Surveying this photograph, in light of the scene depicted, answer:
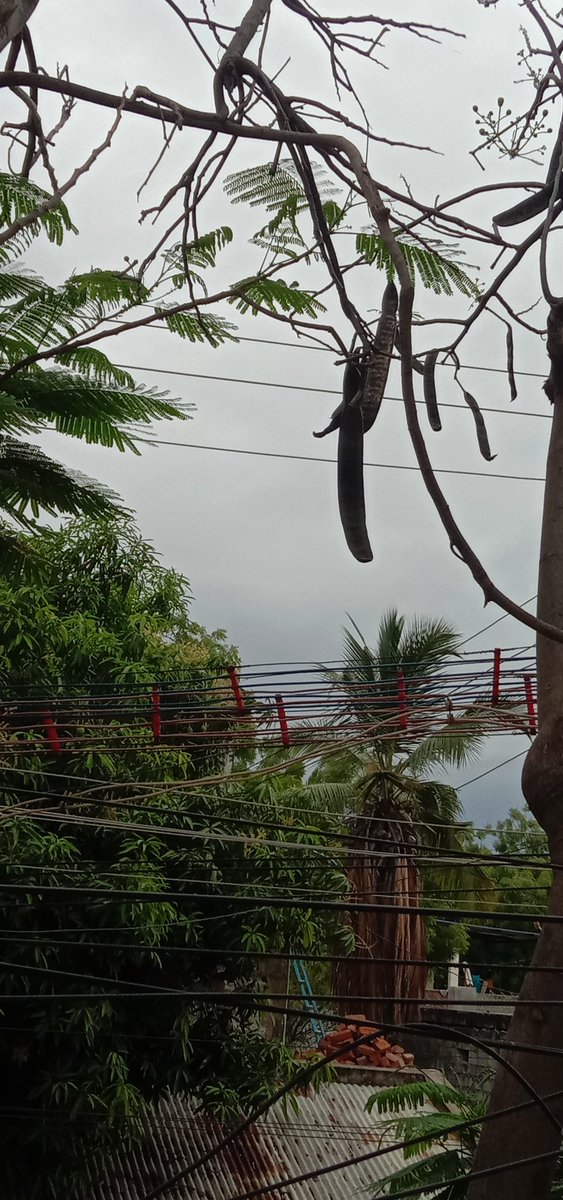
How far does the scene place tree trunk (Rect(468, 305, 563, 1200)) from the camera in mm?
2781

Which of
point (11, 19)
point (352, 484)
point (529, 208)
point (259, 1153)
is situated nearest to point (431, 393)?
point (529, 208)

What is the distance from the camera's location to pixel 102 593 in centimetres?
984

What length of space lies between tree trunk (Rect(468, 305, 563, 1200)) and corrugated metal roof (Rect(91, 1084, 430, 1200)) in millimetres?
6238

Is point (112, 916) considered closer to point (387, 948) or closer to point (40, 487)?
point (40, 487)

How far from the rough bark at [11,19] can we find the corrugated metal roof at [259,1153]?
8.23 m

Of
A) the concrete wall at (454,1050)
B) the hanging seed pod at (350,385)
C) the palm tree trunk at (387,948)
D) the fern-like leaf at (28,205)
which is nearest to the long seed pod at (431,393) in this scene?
the hanging seed pod at (350,385)

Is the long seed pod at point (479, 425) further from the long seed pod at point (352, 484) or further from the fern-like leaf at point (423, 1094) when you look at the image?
the fern-like leaf at point (423, 1094)

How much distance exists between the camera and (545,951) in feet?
9.90

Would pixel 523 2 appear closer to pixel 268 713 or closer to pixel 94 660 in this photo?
pixel 268 713

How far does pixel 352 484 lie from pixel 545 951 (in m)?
1.83

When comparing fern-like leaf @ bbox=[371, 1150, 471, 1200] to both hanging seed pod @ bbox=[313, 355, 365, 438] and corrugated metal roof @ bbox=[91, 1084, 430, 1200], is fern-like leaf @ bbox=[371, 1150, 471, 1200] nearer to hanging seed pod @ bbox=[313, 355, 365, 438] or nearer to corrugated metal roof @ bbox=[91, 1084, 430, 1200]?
corrugated metal roof @ bbox=[91, 1084, 430, 1200]

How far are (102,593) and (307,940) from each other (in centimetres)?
348

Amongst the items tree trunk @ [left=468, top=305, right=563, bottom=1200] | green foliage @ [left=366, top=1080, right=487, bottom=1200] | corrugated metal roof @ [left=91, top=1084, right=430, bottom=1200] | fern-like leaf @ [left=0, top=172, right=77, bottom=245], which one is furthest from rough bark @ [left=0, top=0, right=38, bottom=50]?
corrugated metal roof @ [left=91, top=1084, right=430, bottom=1200]

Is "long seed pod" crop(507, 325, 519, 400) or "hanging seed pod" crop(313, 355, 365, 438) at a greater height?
"long seed pod" crop(507, 325, 519, 400)
